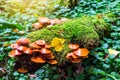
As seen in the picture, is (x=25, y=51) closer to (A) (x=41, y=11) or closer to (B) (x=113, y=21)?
(B) (x=113, y=21)

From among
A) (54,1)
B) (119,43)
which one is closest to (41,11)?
(54,1)

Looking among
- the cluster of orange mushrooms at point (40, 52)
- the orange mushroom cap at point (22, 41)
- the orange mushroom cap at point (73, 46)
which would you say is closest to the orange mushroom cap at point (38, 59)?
the cluster of orange mushrooms at point (40, 52)

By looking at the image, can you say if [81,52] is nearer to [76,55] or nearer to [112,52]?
[76,55]

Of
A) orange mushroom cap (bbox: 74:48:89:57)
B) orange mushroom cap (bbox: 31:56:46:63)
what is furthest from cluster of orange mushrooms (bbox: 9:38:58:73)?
orange mushroom cap (bbox: 74:48:89:57)

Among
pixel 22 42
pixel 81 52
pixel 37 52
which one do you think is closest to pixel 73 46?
pixel 81 52

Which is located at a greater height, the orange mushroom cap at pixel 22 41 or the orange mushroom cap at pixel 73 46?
the orange mushroom cap at pixel 22 41

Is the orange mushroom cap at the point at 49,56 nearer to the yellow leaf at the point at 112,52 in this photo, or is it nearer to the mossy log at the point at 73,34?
the mossy log at the point at 73,34

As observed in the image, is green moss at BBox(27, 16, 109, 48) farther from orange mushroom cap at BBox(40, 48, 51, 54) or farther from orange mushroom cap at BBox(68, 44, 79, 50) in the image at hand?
orange mushroom cap at BBox(40, 48, 51, 54)
